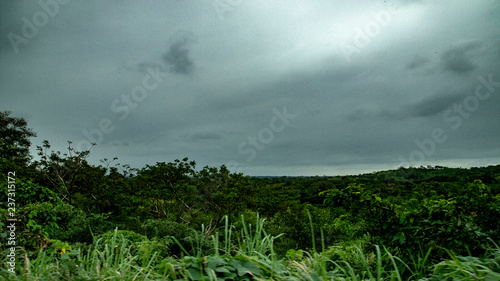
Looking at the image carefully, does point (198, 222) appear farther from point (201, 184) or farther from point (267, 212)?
point (267, 212)

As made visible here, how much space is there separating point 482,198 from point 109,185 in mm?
13614

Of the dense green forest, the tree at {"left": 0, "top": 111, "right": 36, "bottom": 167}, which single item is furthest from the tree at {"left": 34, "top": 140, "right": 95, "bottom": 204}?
the tree at {"left": 0, "top": 111, "right": 36, "bottom": 167}

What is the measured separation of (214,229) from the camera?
11.6 metres

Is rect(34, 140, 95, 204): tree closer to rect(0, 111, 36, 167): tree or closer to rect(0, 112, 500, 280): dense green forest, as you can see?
rect(0, 112, 500, 280): dense green forest

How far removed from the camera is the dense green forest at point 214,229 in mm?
1867

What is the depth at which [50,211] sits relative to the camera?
19.5 ft

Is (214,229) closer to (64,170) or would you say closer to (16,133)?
(64,170)

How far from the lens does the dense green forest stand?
187 cm

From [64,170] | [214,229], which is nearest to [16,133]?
[64,170]

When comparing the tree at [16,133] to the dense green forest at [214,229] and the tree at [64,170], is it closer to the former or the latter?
the dense green forest at [214,229]

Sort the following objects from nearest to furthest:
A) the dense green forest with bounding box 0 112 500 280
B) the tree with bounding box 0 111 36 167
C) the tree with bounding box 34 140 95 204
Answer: the dense green forest with bounding box 0 112 500 280
the tree with bounding box 34 140 95 204
the tree with bounding box 0 111 36 167

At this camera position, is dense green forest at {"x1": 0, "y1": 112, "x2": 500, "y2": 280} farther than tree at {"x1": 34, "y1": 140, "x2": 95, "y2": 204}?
No

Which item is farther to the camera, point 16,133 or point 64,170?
point 16,133

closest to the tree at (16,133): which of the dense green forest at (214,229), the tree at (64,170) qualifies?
the dense green forest at (214,229)
